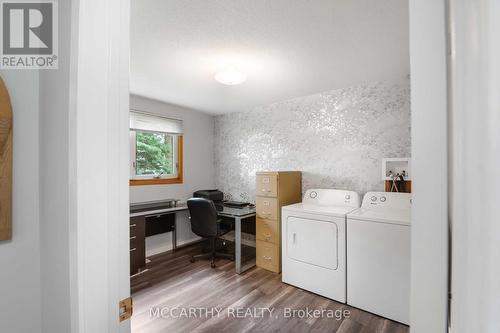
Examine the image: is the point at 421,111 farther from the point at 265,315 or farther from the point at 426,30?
the point at 265,315

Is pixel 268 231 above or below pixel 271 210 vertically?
below

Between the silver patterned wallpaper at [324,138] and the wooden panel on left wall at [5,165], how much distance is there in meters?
2.99

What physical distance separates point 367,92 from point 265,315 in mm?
2699

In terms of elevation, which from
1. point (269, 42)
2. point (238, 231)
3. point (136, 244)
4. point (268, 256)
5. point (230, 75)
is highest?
point (269, 42)

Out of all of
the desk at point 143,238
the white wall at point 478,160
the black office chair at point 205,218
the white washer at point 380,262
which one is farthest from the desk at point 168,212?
the white wall at point 478,160

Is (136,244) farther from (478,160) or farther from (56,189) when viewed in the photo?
(478,160)

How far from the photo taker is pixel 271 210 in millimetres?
3012

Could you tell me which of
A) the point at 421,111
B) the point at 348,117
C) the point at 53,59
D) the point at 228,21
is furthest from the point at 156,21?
the point at 348,117

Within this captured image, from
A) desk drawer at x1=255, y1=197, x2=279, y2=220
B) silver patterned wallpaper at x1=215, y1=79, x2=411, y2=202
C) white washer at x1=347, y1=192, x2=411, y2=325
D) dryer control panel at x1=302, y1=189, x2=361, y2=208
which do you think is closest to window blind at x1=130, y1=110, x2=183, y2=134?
silver patterned wallpaper at x1=215, y1=79, x2=411, y2=202

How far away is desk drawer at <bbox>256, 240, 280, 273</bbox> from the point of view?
9.62 feet

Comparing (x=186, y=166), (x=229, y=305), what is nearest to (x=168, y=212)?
(x=186, y=166)

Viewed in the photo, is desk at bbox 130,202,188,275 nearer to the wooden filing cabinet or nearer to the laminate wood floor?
the laminate wood floor

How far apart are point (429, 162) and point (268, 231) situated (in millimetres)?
2775

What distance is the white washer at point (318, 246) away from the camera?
229 cm
